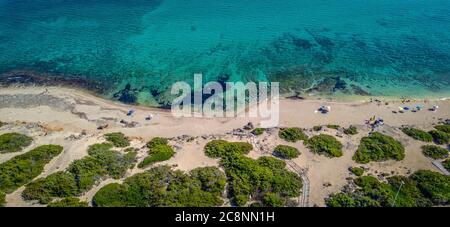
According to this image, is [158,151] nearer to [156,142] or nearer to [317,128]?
[156,142]

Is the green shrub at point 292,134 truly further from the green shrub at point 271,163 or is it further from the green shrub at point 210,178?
the green shrub at point 210,178

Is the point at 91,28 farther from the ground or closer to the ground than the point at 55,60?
farther from the ground

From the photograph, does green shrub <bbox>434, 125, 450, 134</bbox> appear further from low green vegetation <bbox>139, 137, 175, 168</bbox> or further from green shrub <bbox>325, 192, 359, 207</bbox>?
low green vegetation <bbox>139, 137, 175, 168</bbox>

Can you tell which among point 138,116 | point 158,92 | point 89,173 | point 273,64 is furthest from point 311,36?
point 89,173

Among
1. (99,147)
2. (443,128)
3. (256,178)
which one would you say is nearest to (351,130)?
(443,128)

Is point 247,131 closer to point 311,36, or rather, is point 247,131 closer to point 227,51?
point 227,51

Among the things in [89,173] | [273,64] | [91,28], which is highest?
[91,28]
